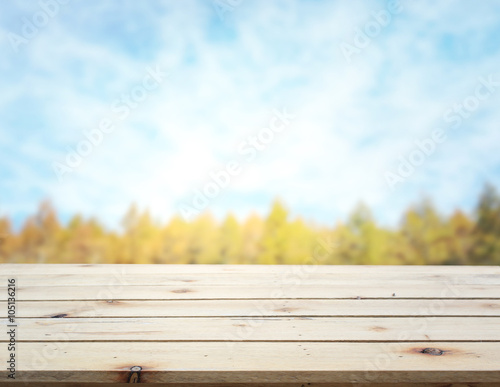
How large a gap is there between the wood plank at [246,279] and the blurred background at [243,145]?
188 cm

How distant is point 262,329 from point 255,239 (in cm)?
311

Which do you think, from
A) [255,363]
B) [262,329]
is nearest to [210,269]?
[262,329]

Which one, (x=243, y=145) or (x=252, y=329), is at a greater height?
(x=243, y=145)

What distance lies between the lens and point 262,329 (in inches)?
43.7

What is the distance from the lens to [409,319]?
120cm

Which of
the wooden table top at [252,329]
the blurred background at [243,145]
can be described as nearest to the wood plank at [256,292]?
the wooden table top at [252,329]

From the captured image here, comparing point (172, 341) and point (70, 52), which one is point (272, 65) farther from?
point (172, 341)

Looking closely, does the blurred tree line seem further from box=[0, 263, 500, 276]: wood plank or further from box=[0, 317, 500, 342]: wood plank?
box=[0, 317, 500, 342]: wood plank

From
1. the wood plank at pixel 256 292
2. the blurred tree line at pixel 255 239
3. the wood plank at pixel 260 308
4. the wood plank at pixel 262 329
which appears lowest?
the wood plank at pixel 262 329

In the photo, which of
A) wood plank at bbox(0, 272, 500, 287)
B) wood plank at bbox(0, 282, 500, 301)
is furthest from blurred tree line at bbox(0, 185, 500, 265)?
wood plank at bbox(0, 282, 500, 301)

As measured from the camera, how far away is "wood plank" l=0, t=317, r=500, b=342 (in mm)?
1042

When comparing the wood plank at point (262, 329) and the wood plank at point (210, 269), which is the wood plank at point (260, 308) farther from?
the wood plank at point (210, 269)

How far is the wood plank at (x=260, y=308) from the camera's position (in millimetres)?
1247

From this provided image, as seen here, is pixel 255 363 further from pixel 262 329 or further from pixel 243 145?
pixel 243 145
